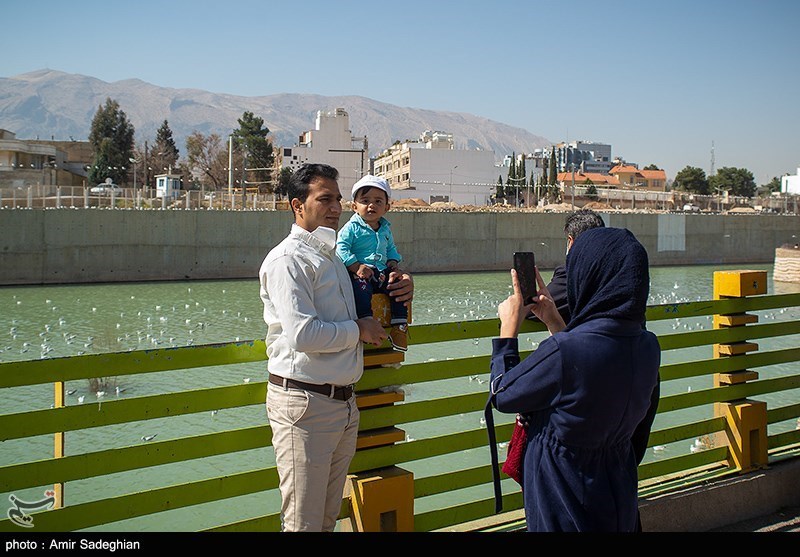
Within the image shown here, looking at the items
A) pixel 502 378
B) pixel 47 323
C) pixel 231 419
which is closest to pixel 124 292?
pixel 47 323

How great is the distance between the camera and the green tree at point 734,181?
384 ft

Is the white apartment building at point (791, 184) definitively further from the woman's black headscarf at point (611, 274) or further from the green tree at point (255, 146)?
the woman's black headscarf at point (611, 274)

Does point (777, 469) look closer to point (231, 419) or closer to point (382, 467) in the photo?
point (382, 467)

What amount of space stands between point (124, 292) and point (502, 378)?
27922 millimetres

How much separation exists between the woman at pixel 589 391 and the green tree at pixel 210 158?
80.5 metres

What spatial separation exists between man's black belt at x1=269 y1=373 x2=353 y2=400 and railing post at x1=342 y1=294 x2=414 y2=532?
449mm

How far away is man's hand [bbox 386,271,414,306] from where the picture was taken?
3219 millimetres

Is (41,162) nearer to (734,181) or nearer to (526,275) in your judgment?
(526,275)

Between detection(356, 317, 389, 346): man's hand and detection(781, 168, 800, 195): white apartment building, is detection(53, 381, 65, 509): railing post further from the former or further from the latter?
detection(781, 168, 800, 195): white apartment building

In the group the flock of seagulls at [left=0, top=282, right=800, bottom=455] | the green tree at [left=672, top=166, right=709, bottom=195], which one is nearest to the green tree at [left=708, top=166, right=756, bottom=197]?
the green tree at [left=672, top=166, right=709, bottom=195]

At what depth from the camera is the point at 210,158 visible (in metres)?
82.4

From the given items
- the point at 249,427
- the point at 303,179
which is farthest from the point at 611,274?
the point at 249,427

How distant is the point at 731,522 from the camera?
4.32 metres

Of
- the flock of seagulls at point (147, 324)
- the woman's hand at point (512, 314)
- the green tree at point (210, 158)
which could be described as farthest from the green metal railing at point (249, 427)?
the green tree at point (210, 158)
